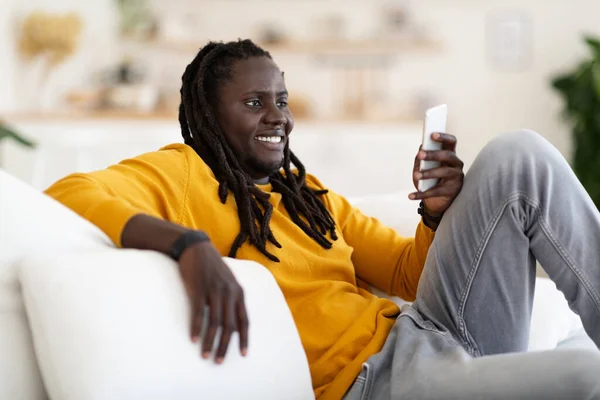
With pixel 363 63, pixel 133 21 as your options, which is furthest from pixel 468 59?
pixel 133 21

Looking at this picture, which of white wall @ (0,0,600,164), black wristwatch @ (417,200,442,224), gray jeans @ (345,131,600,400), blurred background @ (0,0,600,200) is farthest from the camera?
white wall @ (0,0,600,164)

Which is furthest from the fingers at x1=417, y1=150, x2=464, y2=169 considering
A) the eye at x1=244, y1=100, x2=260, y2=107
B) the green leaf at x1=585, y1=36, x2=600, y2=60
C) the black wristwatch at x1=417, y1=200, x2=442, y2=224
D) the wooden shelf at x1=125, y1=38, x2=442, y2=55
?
the wooden shelf at x1=125, y1=38, x2=442, y2=55

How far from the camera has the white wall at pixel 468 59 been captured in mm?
5695

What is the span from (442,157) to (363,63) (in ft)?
14.4

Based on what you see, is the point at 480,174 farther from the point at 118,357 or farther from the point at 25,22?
the point at 25,22

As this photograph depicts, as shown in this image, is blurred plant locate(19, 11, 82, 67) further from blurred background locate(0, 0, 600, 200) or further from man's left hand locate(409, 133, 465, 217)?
man's left hand locate(409, 133, 465, 217)

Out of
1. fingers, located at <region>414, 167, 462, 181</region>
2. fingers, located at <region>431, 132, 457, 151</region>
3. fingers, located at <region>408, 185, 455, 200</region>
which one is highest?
fingers, located at <region>431, 132, 457, 151</region>

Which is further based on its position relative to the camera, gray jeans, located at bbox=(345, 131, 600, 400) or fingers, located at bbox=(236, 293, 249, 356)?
gray jeans, located at bbox=(345, 131, 600, 400)

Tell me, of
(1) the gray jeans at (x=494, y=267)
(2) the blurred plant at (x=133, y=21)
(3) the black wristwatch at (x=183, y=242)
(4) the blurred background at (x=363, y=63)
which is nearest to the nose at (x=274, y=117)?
(1) the gray jeans at (x=494, y=267)

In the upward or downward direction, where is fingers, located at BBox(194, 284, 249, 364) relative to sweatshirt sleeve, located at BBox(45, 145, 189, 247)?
downward

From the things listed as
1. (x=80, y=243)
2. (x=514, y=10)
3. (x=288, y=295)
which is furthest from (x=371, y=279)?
(x=514, y=10)

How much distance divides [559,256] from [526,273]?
0.07m

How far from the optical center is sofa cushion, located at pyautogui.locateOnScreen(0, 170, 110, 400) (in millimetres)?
1114

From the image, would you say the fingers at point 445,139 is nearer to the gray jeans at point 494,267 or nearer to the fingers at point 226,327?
the gray jeans at point 494,267
